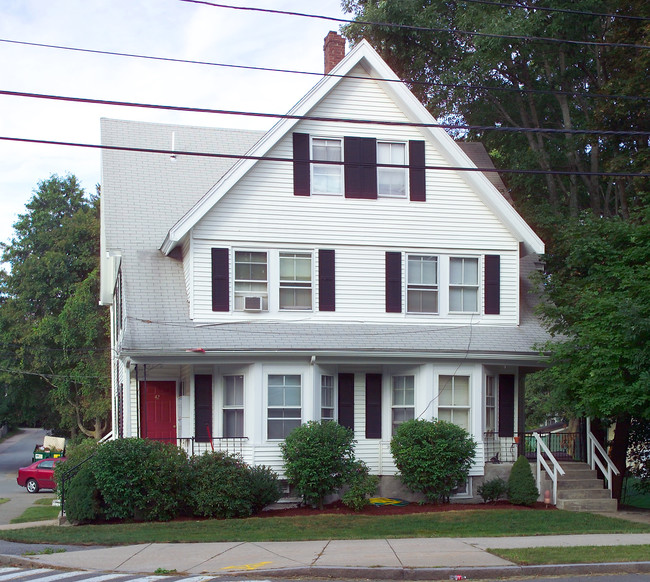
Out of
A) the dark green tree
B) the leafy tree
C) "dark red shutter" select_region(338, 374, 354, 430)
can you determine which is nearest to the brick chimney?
the dark green tree

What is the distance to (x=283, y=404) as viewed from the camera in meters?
18.2

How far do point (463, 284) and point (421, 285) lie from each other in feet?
3.48

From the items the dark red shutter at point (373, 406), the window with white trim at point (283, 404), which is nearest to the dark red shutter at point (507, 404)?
the dark red shutter at point (373, 406)

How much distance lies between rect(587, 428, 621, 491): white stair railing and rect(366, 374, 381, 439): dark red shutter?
4979mm

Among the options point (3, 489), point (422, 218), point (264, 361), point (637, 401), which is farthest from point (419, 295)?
point (3, 489)

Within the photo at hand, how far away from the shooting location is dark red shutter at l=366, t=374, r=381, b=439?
19.0 metres

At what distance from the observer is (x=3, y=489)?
37875mm

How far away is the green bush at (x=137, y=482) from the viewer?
51.6 ft

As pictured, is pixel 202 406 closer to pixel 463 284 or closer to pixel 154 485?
pixel 154 485

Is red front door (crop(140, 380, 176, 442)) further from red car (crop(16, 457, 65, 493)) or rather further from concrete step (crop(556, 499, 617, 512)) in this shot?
red car (crop(16, 457, 65, 493))

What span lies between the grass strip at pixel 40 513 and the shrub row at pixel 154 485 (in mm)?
4175

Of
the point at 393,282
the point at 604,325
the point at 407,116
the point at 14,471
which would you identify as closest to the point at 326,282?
the point at 393,282

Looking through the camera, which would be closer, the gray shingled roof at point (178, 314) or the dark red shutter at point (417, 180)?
the gray shingled roof at point (178, 314)

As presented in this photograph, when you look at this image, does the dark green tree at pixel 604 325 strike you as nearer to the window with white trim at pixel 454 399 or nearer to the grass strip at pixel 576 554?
the window with white trim at pixel 454 399
